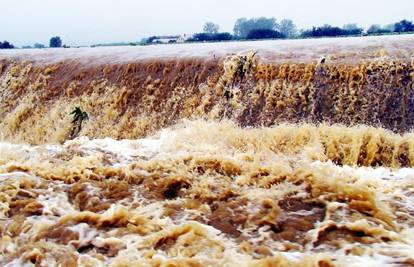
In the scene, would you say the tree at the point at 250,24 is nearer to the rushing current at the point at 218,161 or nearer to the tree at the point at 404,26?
the tree at the point at 404,26

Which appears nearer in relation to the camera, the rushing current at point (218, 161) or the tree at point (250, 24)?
the rushing current at point (218, 161)

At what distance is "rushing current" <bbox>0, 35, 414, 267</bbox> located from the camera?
4.63 m

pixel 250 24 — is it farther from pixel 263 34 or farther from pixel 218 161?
pixel 218 161

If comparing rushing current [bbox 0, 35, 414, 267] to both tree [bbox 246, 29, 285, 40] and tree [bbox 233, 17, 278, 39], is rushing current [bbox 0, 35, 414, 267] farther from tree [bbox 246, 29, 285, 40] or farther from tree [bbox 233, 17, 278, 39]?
tree [bbox 233, 17, 278, 39]

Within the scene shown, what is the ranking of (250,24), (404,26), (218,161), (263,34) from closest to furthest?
1. (218,161)
2. (404,26)
3. (263,34)
4. (250,24)

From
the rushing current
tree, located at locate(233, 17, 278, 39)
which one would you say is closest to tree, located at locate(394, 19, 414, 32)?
the rushing current

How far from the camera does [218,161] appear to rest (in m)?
6.93

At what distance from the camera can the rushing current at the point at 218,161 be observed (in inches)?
182

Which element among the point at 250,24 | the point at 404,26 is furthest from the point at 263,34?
the point at 250,24

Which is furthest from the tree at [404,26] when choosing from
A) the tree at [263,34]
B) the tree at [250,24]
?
the tree at [250,24]

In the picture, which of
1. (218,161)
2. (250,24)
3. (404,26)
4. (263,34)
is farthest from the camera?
(250,24)

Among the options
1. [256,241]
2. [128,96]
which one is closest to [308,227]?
[256,241]

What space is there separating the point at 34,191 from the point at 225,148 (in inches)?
130

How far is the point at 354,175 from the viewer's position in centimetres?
636
